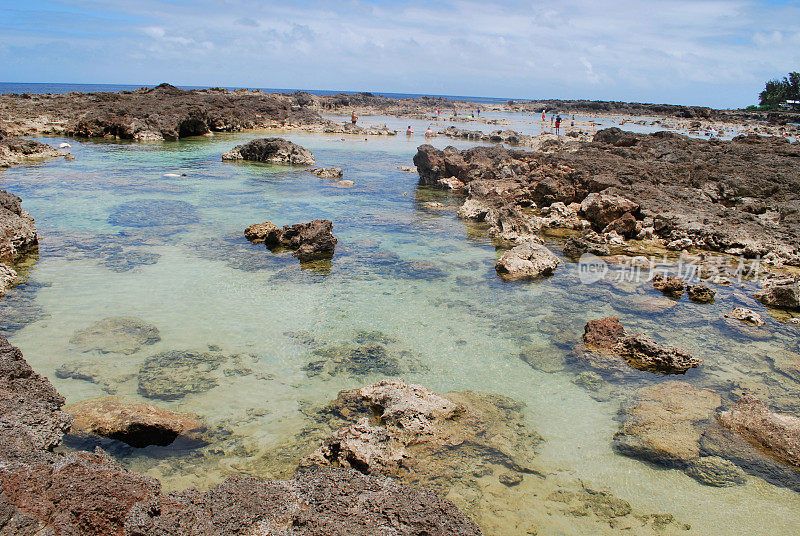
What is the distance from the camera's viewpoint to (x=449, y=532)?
382 centimetres

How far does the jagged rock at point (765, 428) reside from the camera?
19.3ft

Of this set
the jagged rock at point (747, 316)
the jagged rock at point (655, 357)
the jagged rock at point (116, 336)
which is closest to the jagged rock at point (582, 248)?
the jagged rock at point (747, 316)

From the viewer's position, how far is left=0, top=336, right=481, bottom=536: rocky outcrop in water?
341 cm

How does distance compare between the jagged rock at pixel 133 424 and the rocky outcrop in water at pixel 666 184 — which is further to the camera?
the rocky outcrop in water at pixel 666 184

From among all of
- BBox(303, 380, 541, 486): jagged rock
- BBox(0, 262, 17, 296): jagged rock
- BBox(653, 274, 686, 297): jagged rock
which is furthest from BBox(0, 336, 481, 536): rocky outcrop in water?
BBox(653, 274, 686, 297): jagged rock

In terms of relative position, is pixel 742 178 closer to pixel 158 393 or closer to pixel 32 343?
pixel 158 393

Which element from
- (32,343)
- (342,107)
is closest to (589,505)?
(32,343)

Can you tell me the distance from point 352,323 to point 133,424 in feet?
14.0

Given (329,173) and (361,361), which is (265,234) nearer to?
(361,361)

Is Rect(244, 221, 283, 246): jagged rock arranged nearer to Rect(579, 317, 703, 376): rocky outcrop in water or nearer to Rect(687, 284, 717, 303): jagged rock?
Rect(579, 317, 703, 376): rocky outcrop in water

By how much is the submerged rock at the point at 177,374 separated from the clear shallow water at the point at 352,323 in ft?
0.57

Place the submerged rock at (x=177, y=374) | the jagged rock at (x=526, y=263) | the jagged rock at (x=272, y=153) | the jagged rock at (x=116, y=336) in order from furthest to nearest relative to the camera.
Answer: the jagged rock at (x=272, y=153) → the jagged rock at (x=526, y=263) → the jagged rock at (x=116, y=336) → the submerged rock at (x=177, y=374)

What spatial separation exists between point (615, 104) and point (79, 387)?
11717 cm

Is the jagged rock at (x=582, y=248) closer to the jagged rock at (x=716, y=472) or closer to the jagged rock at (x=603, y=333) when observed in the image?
the jagged rock at (x=603, y=333)
